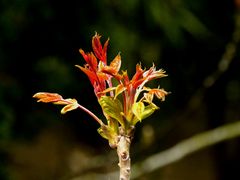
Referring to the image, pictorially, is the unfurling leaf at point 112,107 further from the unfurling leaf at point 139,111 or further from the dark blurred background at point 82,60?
the dark blurred background at point 82,60

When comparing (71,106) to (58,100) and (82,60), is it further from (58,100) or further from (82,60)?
(82,60)

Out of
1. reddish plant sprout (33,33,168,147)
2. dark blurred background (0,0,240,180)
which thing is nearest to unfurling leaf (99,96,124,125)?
reddish plant sprout (33,33,168,147)

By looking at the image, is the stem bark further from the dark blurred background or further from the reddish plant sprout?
the dark blurred background

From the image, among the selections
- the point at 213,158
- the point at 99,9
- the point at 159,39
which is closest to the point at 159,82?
the point at 159,39

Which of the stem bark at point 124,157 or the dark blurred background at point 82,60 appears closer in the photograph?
the stem bark at point 124,157

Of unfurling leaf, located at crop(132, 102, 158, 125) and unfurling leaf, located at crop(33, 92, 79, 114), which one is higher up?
unfurling leaf, located at crop(33, 92, 79, 114)

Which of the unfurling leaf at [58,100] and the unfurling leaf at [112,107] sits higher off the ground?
the unfurling leaf at [58,100]

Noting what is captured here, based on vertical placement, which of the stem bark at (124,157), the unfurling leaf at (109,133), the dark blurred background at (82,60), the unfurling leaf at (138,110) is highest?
the dark blurred background at (82,60)

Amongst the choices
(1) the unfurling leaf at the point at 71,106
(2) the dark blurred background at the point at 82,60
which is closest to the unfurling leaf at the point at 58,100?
(1) the unfurling leaf at the point at 71,106
